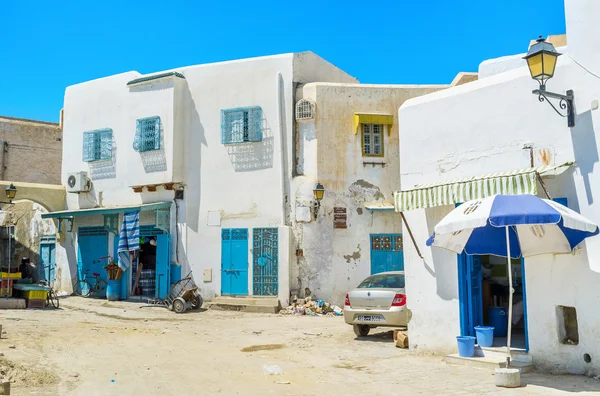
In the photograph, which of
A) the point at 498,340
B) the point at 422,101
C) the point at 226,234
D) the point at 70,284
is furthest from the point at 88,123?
the point at 498,340

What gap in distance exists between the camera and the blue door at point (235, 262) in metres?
18.0

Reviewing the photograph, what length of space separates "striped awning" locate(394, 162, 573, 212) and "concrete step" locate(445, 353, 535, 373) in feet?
7.77

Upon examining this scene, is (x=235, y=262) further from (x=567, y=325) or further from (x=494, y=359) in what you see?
(x=567, y=325)

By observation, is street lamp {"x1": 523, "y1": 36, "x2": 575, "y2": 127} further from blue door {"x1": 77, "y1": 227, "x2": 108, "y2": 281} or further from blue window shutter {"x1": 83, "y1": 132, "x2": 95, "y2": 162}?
blue window shutter {"x1": 83, "y1": 132, "x2": 95, "y2": 162}

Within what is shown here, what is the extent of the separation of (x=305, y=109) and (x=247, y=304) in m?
6.21

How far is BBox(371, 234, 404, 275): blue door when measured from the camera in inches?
689

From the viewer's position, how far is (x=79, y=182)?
827 inches

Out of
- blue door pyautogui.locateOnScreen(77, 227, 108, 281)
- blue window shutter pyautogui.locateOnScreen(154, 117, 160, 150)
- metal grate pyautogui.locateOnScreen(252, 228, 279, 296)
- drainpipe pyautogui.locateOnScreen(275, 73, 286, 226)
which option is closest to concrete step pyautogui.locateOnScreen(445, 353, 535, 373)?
metal grate pyautogui.locateOnScreen(252, 228, 279, 296)

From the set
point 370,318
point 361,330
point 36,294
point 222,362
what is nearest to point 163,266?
point 36,294

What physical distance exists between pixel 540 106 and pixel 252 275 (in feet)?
37.4

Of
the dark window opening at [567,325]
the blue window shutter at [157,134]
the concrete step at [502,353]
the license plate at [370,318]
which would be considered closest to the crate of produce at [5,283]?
the blue window shutter at [157,134]

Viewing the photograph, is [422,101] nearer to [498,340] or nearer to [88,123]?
[498,340]

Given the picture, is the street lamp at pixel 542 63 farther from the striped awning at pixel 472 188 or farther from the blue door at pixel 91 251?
the blue door at pixel 91 251

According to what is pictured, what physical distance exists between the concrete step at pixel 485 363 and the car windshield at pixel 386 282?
275 cm
